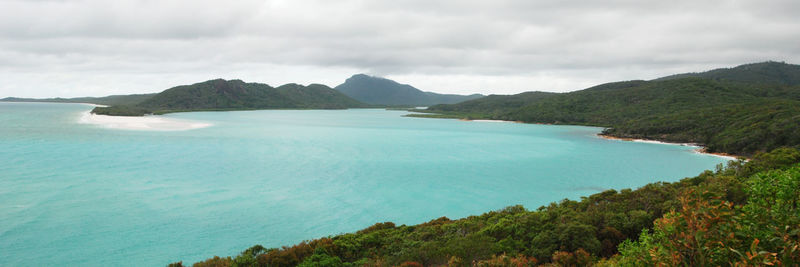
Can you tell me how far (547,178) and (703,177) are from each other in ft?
47.9

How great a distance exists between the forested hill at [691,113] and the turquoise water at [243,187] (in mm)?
8733

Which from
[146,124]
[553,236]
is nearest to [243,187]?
[553,236]

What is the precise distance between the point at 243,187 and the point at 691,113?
87874mm

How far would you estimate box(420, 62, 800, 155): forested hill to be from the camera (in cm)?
5806

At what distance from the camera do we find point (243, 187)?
32625mm

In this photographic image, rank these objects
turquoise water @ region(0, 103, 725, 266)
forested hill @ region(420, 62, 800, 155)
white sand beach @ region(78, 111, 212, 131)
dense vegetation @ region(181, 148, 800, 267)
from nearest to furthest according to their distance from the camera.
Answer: dense vegetation @ region(181, 148, 800, 267)
turquoise water @ region(0, 103, 725, 266)
forested hill @ region(420, 62, 800, 155)
white sand beach @ region(78, 111, 212, 131)

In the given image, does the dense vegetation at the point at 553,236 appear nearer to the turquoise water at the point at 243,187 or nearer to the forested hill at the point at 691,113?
the turquoise water at the point at 243,187

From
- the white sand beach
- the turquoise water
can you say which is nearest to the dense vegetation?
the turquoise water

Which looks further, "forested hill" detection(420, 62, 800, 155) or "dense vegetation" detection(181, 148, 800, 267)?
"forested hill" detection(420, 62, 800, 155)

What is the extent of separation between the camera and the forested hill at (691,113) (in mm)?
58062

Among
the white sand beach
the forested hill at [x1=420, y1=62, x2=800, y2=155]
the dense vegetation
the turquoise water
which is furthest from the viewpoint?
the white sand beach

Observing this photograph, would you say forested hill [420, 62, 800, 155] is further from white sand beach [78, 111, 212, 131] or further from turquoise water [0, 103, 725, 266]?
white sand beach [78, 111, 212, 131]

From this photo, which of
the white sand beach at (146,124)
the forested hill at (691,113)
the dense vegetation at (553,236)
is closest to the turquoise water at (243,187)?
the dense vegetation at (553,236)

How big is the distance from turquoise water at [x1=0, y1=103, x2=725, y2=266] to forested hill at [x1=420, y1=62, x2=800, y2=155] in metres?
8.73
